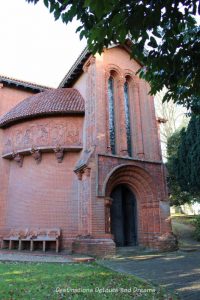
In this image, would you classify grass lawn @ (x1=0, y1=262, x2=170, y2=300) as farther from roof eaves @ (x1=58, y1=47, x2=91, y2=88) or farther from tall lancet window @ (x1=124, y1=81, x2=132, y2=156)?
roof eaves @ (x1=58, y1=47, x2=91, y2=88)

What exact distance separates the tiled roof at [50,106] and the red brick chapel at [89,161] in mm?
56

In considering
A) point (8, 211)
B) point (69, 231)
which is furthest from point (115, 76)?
point (8, 211)

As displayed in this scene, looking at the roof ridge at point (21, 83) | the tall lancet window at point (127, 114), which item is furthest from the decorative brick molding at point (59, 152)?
the roof ridge at point (21, 83)

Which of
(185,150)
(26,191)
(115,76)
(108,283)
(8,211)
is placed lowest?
(108,283)

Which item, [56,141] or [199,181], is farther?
[56,141]

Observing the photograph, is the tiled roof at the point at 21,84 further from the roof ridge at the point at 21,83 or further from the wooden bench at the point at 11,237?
the wooden bench at the point at 11,237

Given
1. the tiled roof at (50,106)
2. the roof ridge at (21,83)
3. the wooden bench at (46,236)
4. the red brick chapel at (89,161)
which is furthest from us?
the roof ridge at (21,83)

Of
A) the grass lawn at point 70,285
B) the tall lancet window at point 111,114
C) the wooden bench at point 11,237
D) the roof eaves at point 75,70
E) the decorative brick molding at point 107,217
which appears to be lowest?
the grass lawn at point 70,285

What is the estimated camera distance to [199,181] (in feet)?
42.9

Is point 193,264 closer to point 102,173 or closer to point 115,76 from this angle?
point 102,173

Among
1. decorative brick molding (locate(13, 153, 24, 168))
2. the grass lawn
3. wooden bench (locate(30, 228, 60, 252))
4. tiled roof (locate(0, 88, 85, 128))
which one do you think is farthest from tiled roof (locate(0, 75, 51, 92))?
the grass lawn

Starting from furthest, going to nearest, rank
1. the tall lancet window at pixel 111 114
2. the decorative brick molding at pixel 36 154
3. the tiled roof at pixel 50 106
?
the tiled roof at pixel 50 106 → the decorative brick molding at pixel 36 154 → the tall lancet window at pixel 111 114

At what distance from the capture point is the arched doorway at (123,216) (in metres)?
13.8

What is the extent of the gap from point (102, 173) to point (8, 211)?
21.9 ft
